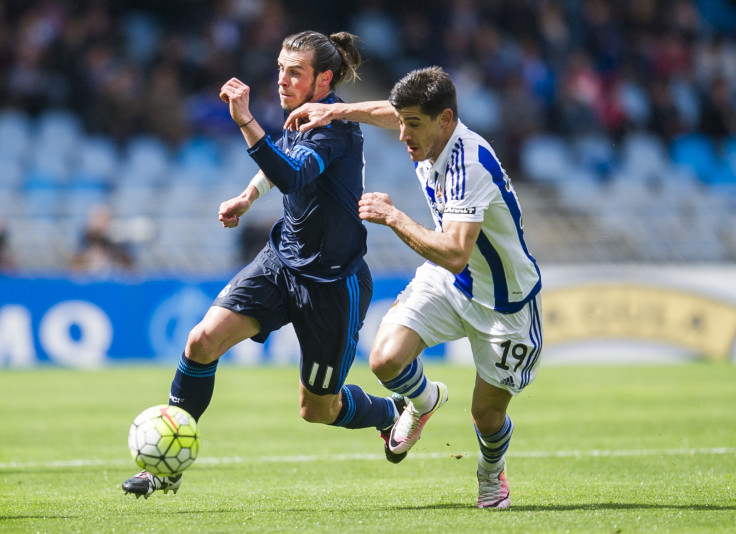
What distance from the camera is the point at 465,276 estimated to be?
6230mm

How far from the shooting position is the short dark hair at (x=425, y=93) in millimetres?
5699

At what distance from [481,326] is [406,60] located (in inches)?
598

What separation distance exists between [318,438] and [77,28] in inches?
496

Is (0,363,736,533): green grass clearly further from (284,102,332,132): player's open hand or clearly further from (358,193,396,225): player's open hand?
(284,102,332,132): player's open hand

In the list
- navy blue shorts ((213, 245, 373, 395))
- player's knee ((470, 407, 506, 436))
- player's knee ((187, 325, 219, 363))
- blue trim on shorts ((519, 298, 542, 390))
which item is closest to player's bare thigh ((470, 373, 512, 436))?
player's knee ((470, 407, 506, 436))

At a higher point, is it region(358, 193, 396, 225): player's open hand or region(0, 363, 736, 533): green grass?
region(358, 193, 396, 225): player's open hand

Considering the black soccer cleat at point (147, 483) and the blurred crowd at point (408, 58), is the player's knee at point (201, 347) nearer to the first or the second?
the black soccer cleat at point (147, 483)

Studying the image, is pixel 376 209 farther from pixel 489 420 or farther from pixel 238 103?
pixel 489 420

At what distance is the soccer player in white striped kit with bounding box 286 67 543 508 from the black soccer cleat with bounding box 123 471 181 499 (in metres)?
1.29

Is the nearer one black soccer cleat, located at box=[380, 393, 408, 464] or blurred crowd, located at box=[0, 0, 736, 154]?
black soccer cleat, located at box=[380, 393, 408, 464]

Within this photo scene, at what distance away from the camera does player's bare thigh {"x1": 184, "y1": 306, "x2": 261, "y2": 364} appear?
20.1ft

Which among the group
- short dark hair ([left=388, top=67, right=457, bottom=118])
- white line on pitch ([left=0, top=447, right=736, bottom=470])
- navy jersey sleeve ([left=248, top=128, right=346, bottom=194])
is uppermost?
short dark hair ([left=388, top=67, right=457, bottom=118])

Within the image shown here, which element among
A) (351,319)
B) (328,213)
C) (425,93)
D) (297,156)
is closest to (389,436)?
(351,319)

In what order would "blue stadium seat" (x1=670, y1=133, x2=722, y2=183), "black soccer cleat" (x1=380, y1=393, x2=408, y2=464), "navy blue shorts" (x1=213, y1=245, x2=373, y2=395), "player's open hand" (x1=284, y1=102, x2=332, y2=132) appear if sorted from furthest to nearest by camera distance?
"blue stadium seat" (x1=670, y1=133, x2=722, y2=183), "black soccer cleat" (x1=380, y1=393, x2=408, y2=464), "navy blue shorts" (x1=213, y1=245, x2=373, y2=395), "player's open hand" (x1=284, y1=102, x2=332, y2=132)
